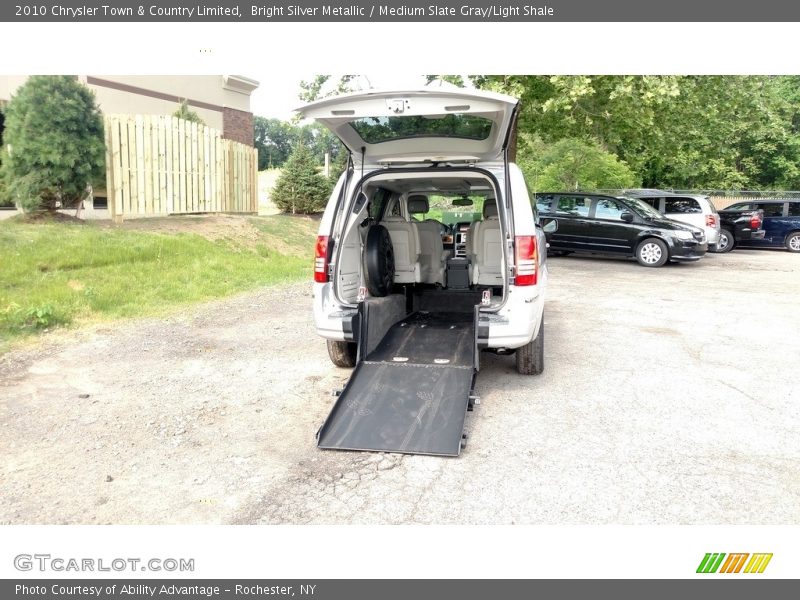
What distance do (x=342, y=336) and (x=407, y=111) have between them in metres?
1.89

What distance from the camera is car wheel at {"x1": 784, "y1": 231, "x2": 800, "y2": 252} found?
18.9 m

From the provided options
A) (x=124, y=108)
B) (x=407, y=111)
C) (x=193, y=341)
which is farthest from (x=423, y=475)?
(x=124, y=108)

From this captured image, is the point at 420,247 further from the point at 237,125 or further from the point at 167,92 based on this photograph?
the point at 237,125

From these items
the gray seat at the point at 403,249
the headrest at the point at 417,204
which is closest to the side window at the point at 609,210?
the headrest at the point at 417,204

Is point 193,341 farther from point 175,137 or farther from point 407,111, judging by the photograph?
point 175,137

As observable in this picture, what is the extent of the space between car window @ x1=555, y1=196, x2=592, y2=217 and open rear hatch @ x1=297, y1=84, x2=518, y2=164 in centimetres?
1093

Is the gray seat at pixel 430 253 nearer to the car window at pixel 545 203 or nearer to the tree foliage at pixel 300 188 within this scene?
the car window at pixel 545 203

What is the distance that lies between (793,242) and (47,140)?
20.3 metres

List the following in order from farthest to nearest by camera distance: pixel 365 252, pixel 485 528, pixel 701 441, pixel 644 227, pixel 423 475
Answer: pixel 644 227 → pixel 365 252 → pixel 701 441 → pixel 423 475 → pixel 485 528

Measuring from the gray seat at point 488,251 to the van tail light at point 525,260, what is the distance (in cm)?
117

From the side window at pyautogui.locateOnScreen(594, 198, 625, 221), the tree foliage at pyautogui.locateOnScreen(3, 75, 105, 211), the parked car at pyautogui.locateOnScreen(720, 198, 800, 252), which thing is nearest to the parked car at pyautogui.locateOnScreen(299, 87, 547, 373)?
the tree foliage at pyautogui.locateOnScreen(3, 75, 105, 211)

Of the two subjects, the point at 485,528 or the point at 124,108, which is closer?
the point at 485,528

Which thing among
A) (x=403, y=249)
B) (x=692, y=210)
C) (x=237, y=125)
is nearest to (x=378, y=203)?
(x=403, y=249)

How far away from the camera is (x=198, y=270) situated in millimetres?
9953
